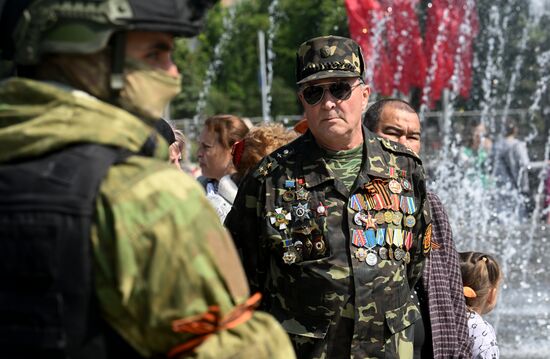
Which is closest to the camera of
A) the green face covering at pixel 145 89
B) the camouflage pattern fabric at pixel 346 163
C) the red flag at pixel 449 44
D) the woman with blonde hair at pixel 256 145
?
the green face covering at pixel 145 89

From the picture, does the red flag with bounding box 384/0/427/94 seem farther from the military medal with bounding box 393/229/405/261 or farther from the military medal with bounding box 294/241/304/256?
the military medal with bounding box 294/241/304/256

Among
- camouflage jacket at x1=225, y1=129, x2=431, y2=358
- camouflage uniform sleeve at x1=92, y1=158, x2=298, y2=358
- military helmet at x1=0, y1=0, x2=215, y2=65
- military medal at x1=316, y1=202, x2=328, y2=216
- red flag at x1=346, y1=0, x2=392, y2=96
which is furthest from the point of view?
red flag at x1=346, y1=0, x2=392, y2=96

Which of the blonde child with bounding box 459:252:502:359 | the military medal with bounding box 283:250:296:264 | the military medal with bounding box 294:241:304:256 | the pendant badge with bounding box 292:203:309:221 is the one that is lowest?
the blonde child with bounding box 459:252:502:359

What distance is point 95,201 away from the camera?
6.57ft

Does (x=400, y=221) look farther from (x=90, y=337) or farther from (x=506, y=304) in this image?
(x=506, y=304)

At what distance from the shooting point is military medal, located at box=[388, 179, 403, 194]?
13.3ft

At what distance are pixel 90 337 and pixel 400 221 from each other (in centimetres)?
216

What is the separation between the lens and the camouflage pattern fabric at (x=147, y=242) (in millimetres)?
1984

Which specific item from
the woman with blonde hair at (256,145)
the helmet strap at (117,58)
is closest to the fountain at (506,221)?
the woman with blonde hair at (256,145)

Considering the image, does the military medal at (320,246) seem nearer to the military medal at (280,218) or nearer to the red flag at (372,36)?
the military medal at (280,218)

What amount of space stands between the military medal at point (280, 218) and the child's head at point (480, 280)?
1417 millimetres

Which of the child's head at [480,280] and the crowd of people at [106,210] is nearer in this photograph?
the crowd of people at [106,210]

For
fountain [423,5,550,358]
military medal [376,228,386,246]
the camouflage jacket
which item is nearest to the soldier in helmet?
the camouflage jacket

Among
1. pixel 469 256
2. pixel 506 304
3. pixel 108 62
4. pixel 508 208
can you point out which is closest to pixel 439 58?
pixel 508 208
